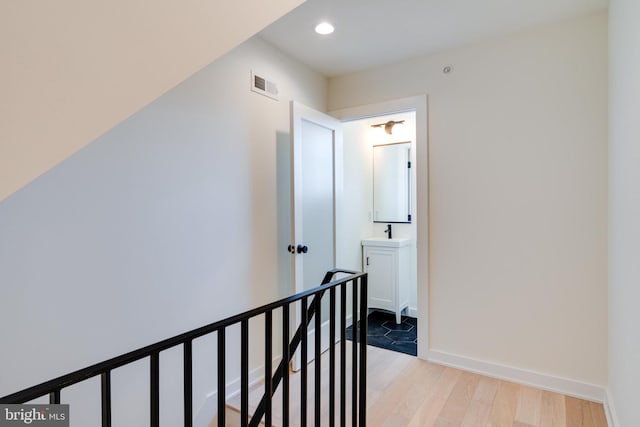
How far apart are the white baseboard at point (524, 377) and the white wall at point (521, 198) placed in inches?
1.3

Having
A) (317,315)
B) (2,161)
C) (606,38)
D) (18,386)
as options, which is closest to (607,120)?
(606,38)

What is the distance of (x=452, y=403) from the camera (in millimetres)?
2154

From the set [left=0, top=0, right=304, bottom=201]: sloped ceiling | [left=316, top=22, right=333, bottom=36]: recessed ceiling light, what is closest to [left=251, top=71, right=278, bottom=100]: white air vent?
[left=316, top=22, right=333, bottom=36]: recessed ceiling light

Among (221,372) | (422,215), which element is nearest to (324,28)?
(422,215)

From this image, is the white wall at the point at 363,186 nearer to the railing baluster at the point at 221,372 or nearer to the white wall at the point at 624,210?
the white wall at the point at 624,210

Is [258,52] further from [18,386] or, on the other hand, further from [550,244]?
[550,244]

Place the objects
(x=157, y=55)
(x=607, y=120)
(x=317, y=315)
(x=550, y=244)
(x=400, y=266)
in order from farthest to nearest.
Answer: (x=400, y=266) < (x=550, y=244) < (x=607, y=120) < (x=317, y=315) < (x=157, y=55)

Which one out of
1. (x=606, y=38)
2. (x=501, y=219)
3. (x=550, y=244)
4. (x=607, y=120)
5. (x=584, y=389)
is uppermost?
(x=606, y=38)

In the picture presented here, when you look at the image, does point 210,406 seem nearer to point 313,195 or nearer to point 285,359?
point 285,359

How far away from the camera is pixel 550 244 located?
2307 millimetres

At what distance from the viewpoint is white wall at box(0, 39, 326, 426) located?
4.66 ft

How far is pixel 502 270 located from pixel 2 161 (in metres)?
2.71

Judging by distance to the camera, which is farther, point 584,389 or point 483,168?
point 483,168

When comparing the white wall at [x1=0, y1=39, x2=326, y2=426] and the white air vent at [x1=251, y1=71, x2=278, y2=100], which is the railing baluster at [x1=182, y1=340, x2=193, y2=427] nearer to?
the white wall at [x1=0, y1=39, x2=326, y2=426]
